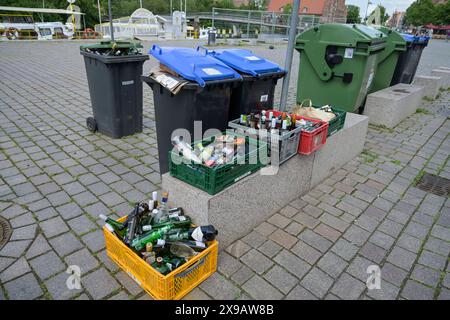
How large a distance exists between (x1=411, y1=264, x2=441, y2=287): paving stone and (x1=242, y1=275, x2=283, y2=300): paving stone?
1.18m

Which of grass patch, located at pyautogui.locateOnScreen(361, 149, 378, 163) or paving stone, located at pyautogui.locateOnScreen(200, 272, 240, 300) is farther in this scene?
grass patch, located at pyautogui.locateOnScreen(361, 149, 378, 163)

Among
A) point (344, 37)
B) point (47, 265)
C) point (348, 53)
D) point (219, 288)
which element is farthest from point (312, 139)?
point (344, 37)

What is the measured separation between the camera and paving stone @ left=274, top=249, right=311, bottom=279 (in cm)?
263

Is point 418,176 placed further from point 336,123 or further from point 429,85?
point 429,85

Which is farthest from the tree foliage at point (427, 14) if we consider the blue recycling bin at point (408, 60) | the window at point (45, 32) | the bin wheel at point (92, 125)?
the bin wheel at point (92, 125)

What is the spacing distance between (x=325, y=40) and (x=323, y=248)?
389 cm

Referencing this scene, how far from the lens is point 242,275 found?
8.43 feet

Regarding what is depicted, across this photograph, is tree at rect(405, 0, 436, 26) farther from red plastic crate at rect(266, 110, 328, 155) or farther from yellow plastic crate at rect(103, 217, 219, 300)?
yellow plastic crate at rect(103, 217, 219, 300)

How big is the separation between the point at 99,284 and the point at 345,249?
208 cm

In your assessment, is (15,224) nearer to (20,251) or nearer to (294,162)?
(20,251)

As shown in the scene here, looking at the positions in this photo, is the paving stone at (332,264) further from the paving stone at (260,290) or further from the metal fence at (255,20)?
the metal fence at (255,20)

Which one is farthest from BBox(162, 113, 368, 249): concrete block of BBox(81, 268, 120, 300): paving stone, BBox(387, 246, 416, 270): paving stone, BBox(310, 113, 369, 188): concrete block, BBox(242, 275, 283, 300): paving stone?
BBox(387, 246, 416, 270): paving stone

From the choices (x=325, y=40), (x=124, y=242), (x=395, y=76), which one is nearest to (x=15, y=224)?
(x=124, y=242)

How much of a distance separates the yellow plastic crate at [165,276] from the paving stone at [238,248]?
27 centimetres
